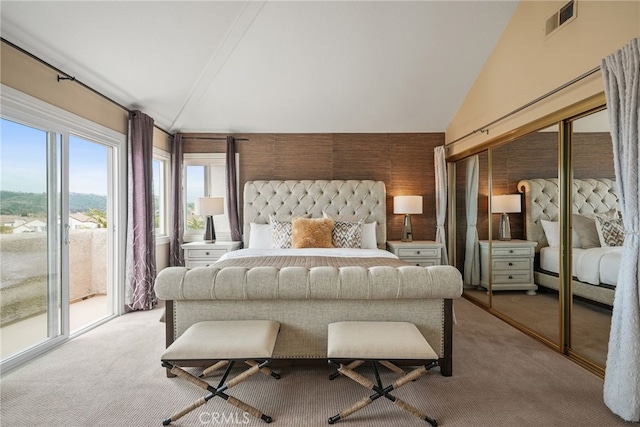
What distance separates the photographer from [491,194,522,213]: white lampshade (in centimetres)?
318

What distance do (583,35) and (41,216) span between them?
4.79m

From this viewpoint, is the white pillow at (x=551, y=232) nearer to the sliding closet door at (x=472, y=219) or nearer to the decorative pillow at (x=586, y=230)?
the decorative pillow at (x=586, y=230)

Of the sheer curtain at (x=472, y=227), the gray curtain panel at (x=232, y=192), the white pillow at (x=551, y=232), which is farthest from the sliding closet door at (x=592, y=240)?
the gray curtain panel at (x=232, y=192)

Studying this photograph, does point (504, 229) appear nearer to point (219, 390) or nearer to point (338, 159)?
point (338, 159)

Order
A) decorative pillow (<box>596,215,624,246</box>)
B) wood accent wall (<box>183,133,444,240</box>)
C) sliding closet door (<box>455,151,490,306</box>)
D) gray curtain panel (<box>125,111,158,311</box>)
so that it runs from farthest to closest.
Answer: wood accent wall (<box>183,133,444,240</box>) → sliding closet door (<box>455,151,490,306</box>) → gray curtain panel (<box>125,111,158,311</box>) → decorative pillow (<box>596,215,624,246</box>)

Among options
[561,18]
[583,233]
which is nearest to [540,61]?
[561,18]

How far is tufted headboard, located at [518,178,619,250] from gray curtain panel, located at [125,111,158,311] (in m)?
4.25

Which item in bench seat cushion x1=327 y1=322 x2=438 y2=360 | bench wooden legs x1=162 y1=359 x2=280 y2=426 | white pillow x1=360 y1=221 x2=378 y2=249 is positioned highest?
white pillow x1=360 y1=221 x2=378 y2=249

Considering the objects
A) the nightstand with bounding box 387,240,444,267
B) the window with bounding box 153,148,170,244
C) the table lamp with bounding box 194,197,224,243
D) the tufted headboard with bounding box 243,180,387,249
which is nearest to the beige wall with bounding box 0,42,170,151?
the window with bounding box 153,148,170,244

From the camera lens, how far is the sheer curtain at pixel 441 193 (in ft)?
15.7

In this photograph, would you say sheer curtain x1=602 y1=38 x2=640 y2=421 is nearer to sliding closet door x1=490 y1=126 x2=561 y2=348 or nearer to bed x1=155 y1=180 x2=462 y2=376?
sliding closet door x1=490 y1=126 x2=561 y2=348

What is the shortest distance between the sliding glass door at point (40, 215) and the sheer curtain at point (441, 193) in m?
4.39

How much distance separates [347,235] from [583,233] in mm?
2404

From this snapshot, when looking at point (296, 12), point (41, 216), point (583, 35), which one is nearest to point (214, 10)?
point (296, 12)
